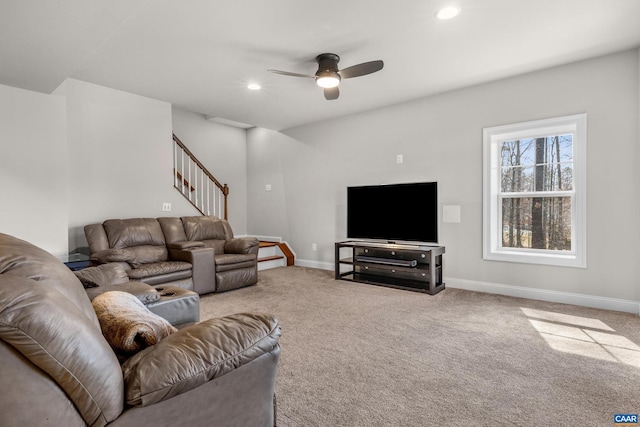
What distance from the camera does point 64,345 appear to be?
90cm

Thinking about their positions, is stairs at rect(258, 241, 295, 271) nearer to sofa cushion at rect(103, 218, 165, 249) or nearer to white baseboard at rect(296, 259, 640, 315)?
sofa cushion at rect(103, 218, 165, 249)

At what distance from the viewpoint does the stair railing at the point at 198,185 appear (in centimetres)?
623

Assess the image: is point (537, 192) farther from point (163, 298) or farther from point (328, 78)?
point (163, 298)

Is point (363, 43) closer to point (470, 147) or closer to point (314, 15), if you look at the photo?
point (314, 15)

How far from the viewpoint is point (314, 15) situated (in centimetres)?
289

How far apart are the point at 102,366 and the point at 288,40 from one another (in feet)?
10.2

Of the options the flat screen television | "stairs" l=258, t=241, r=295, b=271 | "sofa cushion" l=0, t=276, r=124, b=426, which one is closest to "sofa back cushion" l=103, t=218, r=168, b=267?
"stairs" l=258, t=241, r=295, b=271

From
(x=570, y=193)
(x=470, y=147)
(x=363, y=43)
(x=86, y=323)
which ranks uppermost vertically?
(x=363, y=43)

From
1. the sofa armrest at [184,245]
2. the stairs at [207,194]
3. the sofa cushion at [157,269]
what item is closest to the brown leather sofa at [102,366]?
the sofa cushion at [157,269]

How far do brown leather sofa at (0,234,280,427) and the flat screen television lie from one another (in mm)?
3712

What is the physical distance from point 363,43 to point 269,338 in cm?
297

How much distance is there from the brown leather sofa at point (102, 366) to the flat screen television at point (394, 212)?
371 cm

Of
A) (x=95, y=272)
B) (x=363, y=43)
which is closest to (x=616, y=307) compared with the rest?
(x=363, y=43)

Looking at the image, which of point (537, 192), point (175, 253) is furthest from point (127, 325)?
point (537, 192)
